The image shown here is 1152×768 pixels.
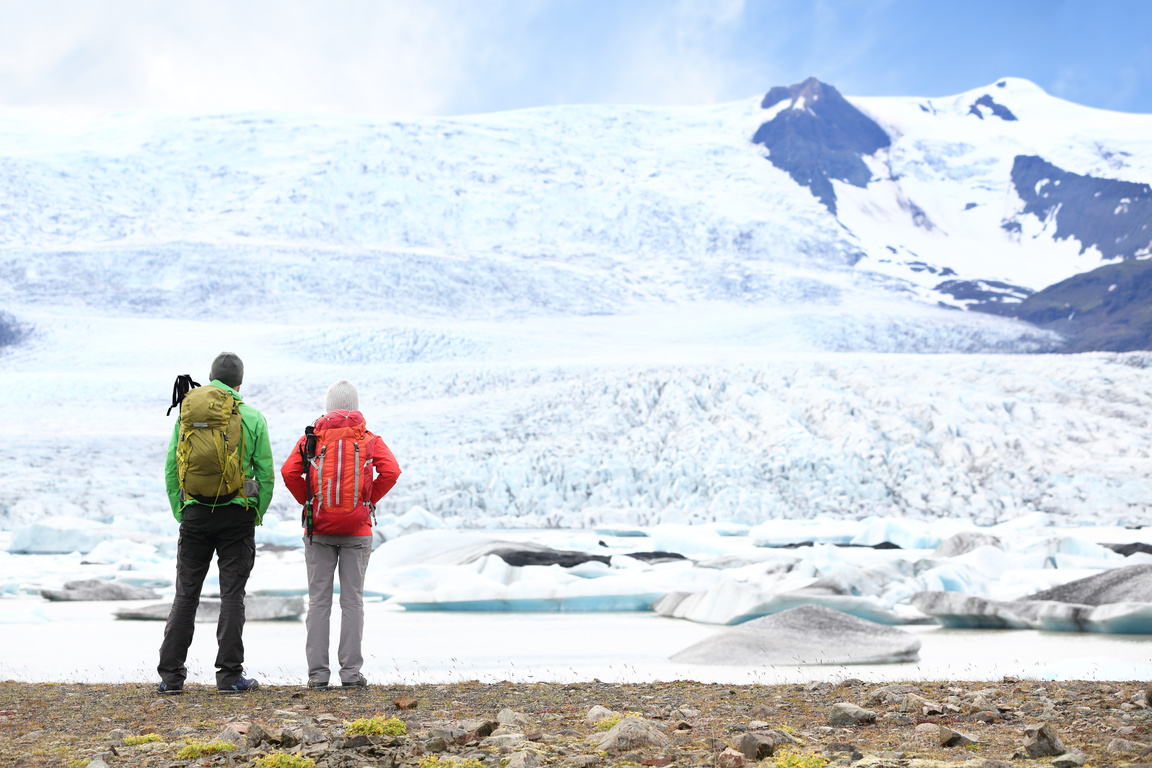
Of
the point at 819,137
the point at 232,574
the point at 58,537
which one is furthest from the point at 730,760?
the point at 819,137

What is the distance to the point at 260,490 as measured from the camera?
388 cm

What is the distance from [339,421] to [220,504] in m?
0.56

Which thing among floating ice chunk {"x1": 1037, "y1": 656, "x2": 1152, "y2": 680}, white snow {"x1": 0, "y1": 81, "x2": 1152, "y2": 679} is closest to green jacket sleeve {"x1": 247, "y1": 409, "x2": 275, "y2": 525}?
white snow {"x1": 0, "y1": 81, "x2": 1152, "y2": 679}

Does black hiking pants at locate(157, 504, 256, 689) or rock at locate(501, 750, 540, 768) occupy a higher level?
black hiking pants at locate(157, 504, 256, 689)

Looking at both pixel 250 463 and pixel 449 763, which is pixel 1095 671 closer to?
pixel 449 763

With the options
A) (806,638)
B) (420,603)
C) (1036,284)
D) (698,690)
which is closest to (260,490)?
(698,690)

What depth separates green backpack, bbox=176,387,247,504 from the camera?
372cm

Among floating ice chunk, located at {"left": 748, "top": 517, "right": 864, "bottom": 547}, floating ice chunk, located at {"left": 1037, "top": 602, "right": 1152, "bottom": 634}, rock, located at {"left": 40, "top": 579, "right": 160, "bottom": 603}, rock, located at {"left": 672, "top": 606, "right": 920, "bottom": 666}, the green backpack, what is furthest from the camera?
floating ice chunk, located at {"left": 748, "top": 517, "right": 864, "bottom": 547}

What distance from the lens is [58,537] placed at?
12750 millimetres

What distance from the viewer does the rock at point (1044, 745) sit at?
7.84 ft

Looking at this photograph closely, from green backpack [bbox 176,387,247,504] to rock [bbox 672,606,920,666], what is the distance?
2.52 m

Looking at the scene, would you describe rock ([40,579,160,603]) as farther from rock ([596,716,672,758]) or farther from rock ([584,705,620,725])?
rock ([596,716,672,758])

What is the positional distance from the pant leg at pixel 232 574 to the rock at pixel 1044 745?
2.75 m

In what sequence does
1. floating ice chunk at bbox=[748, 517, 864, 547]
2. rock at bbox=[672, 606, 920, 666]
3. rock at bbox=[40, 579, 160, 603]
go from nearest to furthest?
rock at bbox=[672, 606, 920, 666], rock at bbox=[40, 579, 160, 603], floating ice chunk at bbox=[748, 517, 864, 547]
